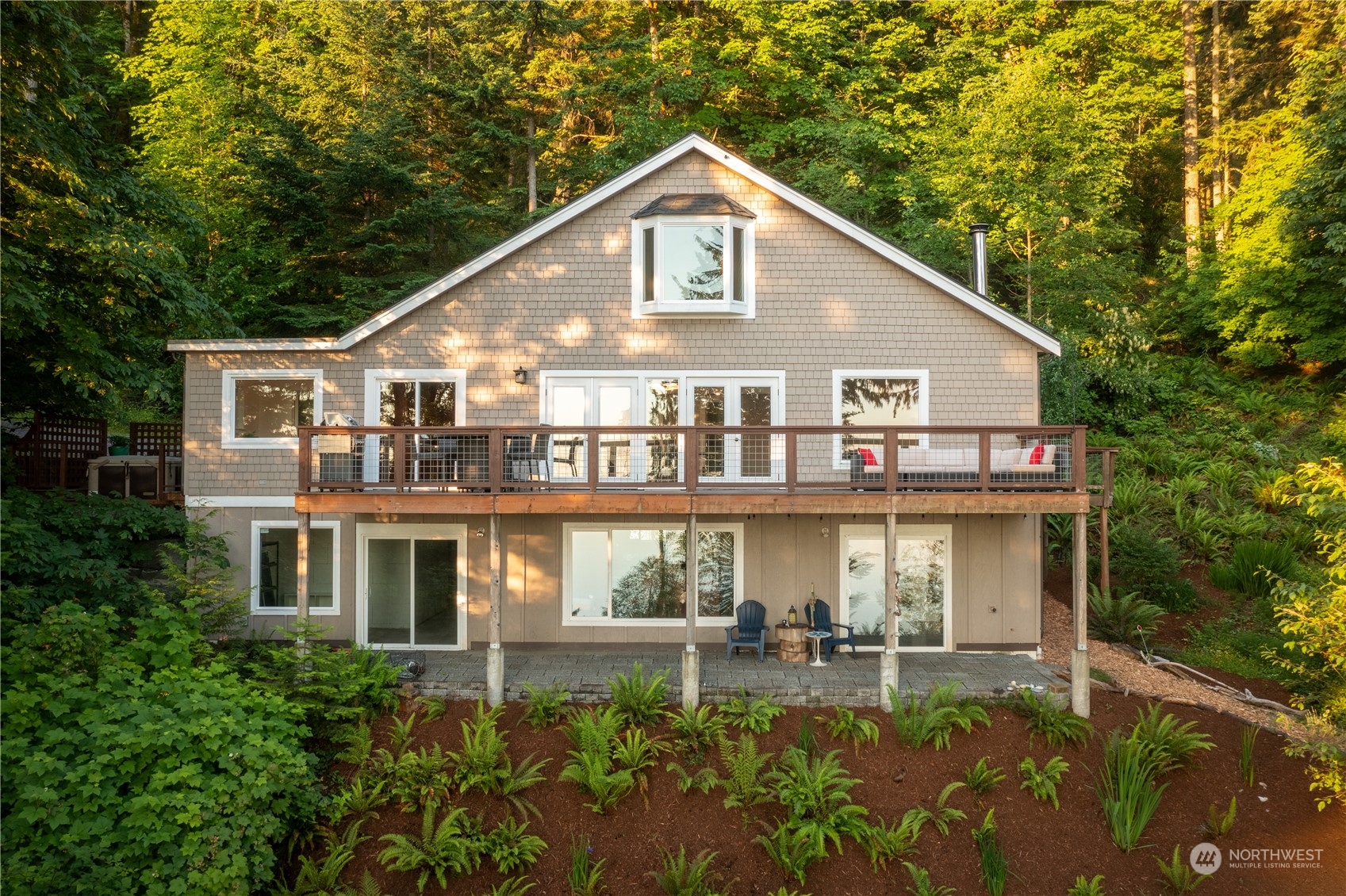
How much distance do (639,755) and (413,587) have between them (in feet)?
17.3

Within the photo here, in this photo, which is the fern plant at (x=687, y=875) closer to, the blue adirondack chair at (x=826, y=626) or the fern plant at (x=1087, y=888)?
the fern plant at (x=1087, y=888)

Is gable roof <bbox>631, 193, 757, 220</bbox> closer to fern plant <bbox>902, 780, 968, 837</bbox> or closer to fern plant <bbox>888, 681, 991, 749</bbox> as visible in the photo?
fern plant <bbox>888, 681, 991, 749</bbox>

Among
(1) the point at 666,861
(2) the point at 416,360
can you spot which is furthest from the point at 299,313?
(1) the point at 666,861

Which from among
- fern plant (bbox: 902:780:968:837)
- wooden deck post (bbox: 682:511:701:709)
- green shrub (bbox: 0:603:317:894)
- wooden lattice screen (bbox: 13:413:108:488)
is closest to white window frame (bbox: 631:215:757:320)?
wooden deck post (bbox: 682:511:701:709)

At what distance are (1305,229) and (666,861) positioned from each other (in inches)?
801

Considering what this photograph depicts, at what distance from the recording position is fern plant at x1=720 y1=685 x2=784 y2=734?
10102 mm

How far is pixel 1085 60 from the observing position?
25.1 metres

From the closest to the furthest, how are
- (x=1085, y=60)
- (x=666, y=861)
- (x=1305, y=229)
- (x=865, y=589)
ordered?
1. (x=666, y=861)
2. (x=865, y=589)
3. (x=1305, y=229)
4. (x=1085, y=60)

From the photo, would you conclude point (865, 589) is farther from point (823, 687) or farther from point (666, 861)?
point (666, 861)

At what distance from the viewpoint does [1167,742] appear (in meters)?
9.79

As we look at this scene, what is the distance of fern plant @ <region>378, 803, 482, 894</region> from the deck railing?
431cm

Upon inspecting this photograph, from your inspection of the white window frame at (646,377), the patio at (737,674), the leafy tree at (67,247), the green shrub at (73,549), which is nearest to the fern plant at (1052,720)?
the patio at (737,674)

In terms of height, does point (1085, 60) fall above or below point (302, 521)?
above

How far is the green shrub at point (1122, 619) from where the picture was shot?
13.4m
